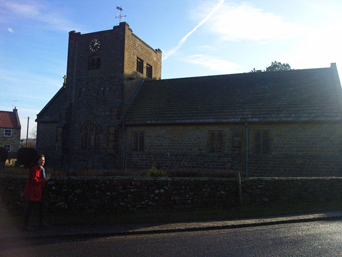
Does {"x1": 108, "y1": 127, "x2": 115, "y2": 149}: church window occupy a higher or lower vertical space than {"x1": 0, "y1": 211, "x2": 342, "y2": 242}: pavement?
higher

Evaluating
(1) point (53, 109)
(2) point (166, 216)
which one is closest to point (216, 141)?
(2) point (166, 216)

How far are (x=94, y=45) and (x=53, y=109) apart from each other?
27.1 ft

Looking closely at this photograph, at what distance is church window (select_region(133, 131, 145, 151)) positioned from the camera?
23562 mm

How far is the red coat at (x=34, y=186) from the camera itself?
8367 mm

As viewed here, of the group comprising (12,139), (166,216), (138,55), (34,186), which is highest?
(138,55)

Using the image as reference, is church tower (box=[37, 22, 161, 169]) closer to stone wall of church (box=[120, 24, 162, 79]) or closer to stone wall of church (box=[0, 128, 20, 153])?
stone wall of church (box=[120, 24, 162, 79])

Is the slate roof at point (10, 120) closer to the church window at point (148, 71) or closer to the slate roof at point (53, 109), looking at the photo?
the slate roof at point (53, 109)

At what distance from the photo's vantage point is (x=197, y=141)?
21672 millimetres

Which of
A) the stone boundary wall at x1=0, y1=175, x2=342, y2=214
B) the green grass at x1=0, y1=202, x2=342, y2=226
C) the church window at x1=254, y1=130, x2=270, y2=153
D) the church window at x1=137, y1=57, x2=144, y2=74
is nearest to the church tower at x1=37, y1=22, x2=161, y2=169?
the church window at x1=137, y1=57, x2=144, y2=74

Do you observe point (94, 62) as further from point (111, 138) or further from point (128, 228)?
point (128, 228)

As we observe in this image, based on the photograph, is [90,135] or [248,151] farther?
[90,135]

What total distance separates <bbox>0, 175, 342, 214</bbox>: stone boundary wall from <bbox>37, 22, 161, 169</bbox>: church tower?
537 inches

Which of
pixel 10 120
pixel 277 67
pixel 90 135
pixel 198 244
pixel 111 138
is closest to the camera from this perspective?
pixel 198 244

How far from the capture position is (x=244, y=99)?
2220cm
